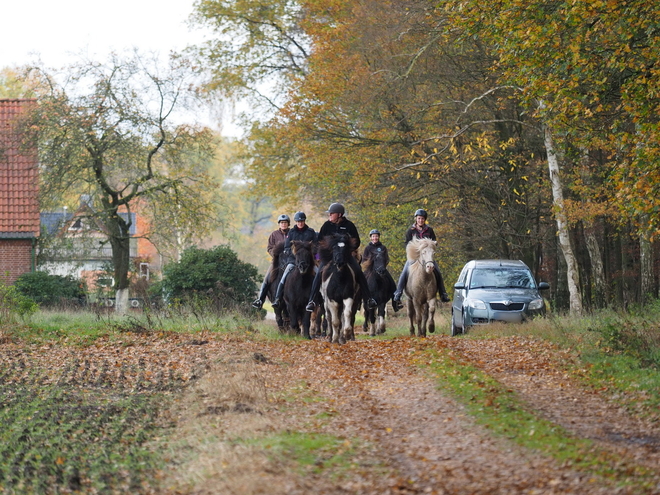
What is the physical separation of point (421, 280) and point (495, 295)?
2.87 metres

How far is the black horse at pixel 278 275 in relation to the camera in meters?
18.8

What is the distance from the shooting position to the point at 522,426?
8312 millimetres

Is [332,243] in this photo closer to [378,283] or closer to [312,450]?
[378,283]

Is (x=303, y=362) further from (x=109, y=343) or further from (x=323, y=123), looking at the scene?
(x=323, y=123)

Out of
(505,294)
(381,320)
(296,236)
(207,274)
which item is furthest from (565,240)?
(207,274)

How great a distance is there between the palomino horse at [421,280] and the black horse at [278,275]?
262 centimetres

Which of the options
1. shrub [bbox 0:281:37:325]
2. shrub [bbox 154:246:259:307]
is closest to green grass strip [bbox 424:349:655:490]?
shrub [bbox 0:281:37:325]

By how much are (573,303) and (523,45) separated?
9.85 meters

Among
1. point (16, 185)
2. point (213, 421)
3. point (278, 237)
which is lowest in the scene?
point (213, 421)

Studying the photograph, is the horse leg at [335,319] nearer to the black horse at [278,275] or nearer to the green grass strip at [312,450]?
the black horse at [278,275]

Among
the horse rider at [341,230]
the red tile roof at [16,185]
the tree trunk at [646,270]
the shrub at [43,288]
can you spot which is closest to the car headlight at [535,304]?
the tree trunk at [646,270]

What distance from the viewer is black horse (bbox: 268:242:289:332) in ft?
61.7

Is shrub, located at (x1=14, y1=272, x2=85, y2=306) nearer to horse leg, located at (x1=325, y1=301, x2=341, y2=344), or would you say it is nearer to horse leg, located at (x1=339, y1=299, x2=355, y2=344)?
horse leg, located at (x1=325, y1=301, x2=341, y2=344)

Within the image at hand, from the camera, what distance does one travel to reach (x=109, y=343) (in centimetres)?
1748
